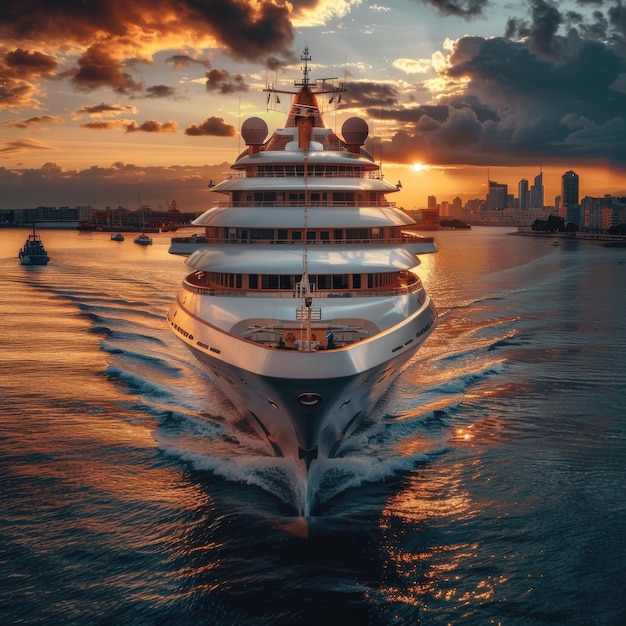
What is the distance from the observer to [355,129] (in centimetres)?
3634

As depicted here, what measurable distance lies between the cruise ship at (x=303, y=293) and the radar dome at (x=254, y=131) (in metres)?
0.07

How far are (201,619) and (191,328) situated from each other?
12.8 metres

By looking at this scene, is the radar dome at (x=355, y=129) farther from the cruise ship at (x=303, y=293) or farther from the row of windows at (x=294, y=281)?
the row of windows at (x=294, y=281)

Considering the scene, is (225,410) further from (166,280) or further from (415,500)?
(166,280)

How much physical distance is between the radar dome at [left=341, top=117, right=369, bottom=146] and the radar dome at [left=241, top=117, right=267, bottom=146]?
4.29 metres

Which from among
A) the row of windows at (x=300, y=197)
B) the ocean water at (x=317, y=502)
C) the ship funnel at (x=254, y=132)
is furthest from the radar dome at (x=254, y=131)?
the ocean water at (x=317, y=502)

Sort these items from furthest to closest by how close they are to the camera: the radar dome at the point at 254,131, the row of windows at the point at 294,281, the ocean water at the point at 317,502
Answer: the radar dome at the point at 254,131 < the row of windows at the point at 294,281 < the ocean water at the point at 317,502

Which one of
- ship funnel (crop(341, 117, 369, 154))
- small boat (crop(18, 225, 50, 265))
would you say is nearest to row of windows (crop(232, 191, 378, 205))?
ship funnel (crop(341, 117, 369, 154))

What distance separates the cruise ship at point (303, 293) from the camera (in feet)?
63.9

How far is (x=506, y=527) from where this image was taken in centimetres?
1920

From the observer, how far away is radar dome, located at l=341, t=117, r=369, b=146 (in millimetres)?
36344

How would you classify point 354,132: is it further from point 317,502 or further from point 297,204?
point 317,502

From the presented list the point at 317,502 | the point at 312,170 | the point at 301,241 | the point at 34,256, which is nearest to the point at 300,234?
the point at 301,241

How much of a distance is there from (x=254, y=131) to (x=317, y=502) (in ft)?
70.3
